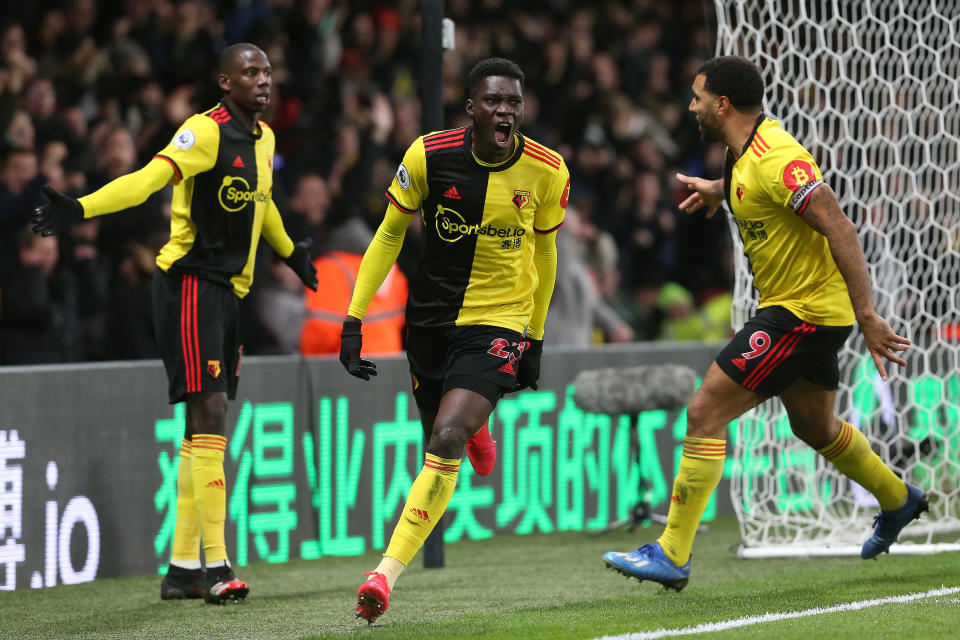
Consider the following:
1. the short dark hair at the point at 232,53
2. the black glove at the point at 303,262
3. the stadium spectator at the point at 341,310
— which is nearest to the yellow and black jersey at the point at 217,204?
the short dark hair at the point at 232,53

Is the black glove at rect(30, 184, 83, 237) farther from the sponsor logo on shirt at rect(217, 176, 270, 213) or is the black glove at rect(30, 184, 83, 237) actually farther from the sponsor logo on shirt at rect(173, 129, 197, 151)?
the sponsor logo on shirt at rect(217, 176, 270, 213)

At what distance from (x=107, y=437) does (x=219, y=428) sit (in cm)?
127

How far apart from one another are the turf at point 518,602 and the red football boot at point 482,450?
0.61m

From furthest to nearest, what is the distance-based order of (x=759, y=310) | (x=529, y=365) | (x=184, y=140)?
(x=184, y=140) → (x=759, y=310) → (x=529, y=365)

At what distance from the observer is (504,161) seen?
18.2 feet

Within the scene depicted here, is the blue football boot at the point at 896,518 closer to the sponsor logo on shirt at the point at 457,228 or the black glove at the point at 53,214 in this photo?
the sponsor logo on shirt at the point at 457,228

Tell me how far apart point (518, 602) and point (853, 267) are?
204cm

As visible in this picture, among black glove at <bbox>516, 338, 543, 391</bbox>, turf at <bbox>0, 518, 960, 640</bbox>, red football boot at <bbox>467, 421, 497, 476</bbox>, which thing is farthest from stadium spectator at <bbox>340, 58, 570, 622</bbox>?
turf at <bbox>0, 518, 960, 640</bbox>

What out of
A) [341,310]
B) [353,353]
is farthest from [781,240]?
[341,310]

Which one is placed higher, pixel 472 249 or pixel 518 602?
pixel 472 249

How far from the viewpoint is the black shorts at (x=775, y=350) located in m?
5.74

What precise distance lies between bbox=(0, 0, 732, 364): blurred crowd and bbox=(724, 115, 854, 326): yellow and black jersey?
5.70 ft

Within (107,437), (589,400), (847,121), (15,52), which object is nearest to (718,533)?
(589,400)

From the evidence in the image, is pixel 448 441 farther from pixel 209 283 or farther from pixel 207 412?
pixel 209 283
